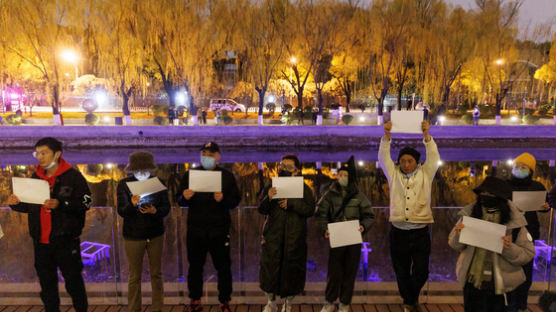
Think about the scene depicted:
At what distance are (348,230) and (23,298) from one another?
10.8 ft

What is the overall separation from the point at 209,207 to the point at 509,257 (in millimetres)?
2508

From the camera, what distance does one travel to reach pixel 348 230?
3498 millimetres

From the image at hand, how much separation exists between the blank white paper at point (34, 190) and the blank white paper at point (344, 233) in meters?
→ 2.47

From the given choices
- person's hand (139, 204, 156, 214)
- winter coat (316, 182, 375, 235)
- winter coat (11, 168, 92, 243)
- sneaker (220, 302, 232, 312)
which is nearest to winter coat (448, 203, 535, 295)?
winter coat (316, 182, 375, 235)

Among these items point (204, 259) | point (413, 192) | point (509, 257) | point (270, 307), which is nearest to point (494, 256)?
point (509, 257)

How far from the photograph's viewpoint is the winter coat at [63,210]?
128 inches

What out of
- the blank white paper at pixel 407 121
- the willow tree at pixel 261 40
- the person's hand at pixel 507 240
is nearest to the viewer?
the person's hand at pixel 507 240

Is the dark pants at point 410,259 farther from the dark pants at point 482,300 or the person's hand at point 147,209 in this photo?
the person's hand at point 147,209

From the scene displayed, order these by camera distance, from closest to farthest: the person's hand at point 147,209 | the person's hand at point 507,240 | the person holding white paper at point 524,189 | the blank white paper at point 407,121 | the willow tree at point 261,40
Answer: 1. the person's hand at point 507,240
2. the person's hand at point 147,209
3. the person holding white paper at point 524,189
4. the blank white paper at point 407,121
5. the willow tree at point 261,40

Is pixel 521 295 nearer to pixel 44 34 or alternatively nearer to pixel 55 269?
pixel 55 269

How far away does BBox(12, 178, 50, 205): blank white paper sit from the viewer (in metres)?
3.18

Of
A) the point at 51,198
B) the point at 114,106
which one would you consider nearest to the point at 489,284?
the point at 51,198

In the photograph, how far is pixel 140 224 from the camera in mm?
3455

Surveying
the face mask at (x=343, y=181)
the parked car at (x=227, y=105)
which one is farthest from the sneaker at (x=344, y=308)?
the parked car at (x=227, y=105)
